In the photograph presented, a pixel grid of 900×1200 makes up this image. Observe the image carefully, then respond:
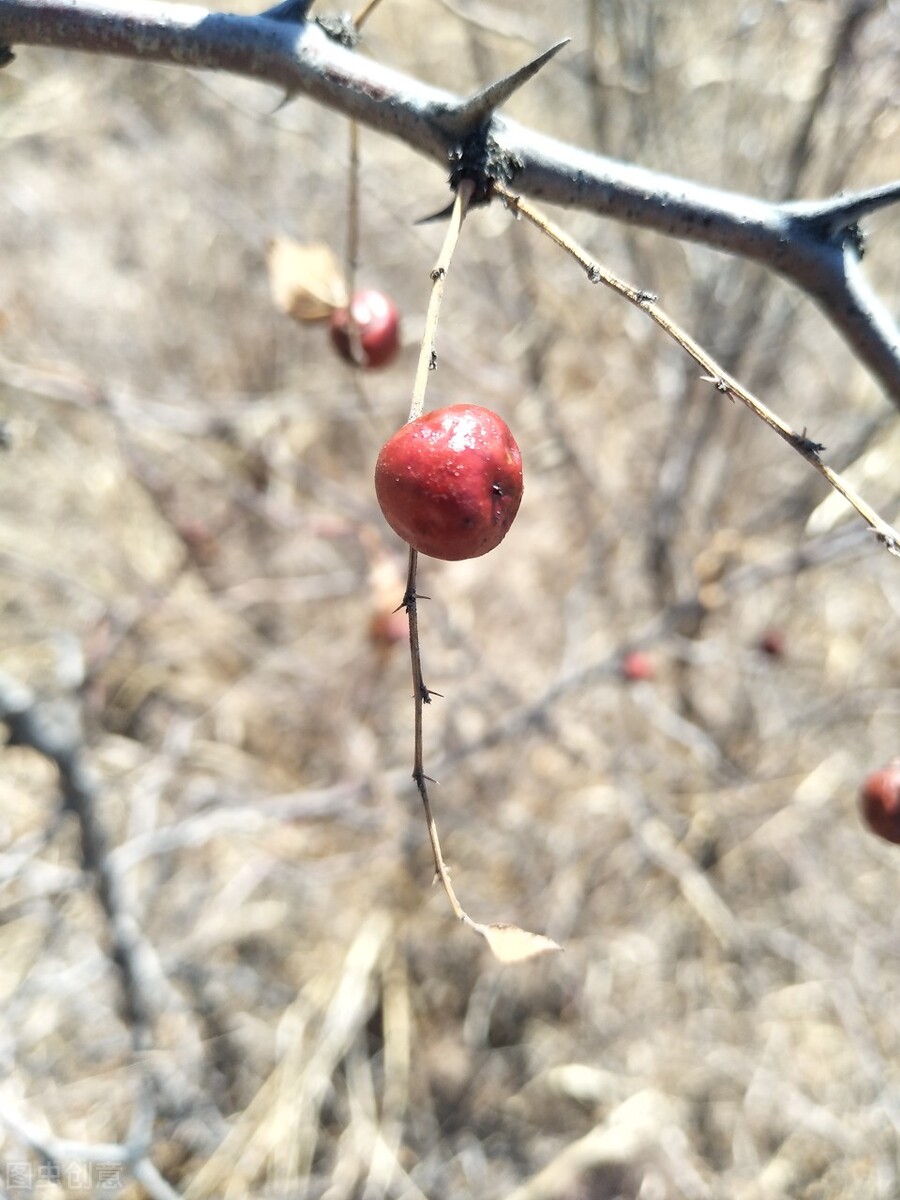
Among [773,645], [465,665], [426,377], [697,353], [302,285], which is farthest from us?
[465,665]

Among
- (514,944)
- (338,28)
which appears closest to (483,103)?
(338,28)

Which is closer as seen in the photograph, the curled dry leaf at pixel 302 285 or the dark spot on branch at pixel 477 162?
the dark spot on branch at pixel 477 162

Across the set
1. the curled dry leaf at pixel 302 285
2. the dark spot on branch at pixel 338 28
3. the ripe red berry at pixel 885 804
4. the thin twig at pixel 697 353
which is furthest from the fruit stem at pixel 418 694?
the curled dry leaf at pixel 302 285

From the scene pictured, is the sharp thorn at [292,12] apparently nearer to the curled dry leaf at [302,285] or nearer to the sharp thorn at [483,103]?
the sharp thorn at [483,103]

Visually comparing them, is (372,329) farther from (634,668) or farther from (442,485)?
(634,668)

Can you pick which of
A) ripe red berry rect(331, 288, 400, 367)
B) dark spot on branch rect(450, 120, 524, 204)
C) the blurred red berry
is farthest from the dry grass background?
dark spot on branch rect(450, 120, 524, 204)
